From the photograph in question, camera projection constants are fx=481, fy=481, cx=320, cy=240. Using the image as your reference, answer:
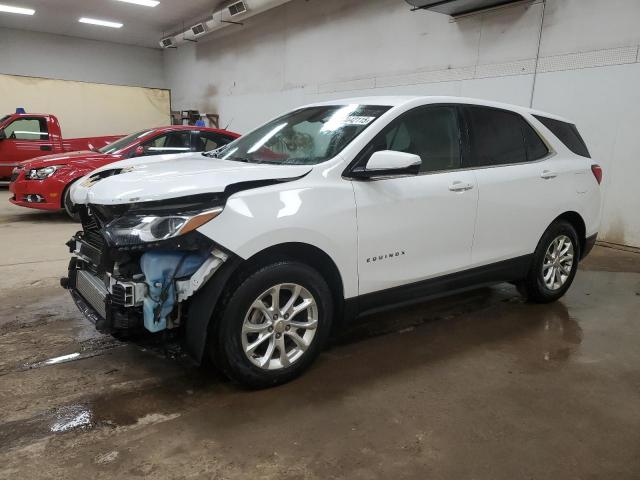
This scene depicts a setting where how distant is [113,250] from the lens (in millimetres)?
2217

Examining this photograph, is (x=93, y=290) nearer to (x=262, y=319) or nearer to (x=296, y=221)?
(x=262, y=319)

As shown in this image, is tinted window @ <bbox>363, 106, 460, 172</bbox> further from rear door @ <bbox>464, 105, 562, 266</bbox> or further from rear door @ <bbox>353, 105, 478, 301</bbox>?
rear door @ <bbox>464, 105, 562, 266</bbox>

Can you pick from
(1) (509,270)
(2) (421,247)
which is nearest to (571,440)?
(2) (421,247)

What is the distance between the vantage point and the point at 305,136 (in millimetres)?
3141

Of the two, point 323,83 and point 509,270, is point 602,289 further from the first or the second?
point 323,83

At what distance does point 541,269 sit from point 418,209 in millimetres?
1567

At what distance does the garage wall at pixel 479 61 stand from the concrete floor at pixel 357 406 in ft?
11.9

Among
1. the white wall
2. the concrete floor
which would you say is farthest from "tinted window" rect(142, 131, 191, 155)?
the white wall

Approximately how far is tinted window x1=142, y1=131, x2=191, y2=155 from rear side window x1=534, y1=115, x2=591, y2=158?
17.4ft

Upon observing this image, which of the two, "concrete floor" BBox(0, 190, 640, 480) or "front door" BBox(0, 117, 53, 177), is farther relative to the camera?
"front door" BBox(0, 117, 53, 177)

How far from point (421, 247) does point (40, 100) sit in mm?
13880

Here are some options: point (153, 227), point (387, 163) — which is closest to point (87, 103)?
point (153, 227)

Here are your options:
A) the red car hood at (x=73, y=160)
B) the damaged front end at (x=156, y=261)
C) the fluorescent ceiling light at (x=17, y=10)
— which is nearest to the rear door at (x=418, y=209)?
the damaged front end at (x=156, y=261)

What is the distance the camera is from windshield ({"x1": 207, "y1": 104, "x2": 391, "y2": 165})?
2871mm
